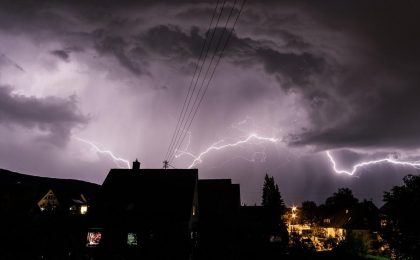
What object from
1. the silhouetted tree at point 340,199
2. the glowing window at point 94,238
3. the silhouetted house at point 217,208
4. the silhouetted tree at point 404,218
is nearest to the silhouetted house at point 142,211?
the glowing window at point 94,238

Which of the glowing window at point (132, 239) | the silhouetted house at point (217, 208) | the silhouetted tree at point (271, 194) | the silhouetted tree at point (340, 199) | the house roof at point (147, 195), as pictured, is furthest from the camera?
the silhouetted tree at point (340, 199)

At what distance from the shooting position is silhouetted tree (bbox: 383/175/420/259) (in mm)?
19766

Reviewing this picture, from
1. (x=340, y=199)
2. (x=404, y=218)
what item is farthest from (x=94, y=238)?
(x=340, y=199)

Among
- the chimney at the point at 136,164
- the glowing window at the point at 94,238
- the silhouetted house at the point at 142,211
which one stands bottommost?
the glowing window at the point at 94,238

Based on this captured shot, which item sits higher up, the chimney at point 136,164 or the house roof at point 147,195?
the chimney at point 136,164

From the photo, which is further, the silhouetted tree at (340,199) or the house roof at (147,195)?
the silhouetted tree at (340,199)

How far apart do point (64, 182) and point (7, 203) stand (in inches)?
6423

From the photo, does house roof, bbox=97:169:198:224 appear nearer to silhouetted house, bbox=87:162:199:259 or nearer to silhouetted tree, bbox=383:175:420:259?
silhouetted house, bbox=87:162:199:259

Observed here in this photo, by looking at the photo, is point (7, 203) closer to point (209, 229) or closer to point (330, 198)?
point (209, 229)

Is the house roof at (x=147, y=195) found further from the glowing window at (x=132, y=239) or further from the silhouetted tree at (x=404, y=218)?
the silhouetted tree at (x=404, y=218)

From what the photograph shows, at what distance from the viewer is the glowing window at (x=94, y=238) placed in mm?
29812

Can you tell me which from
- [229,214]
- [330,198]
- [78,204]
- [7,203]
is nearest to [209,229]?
[229,214]

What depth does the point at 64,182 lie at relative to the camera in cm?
16525

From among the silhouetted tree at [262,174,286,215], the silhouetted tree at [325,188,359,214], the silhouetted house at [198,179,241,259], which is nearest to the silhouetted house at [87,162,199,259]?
the silhouetted house at [198,179,241,259]
